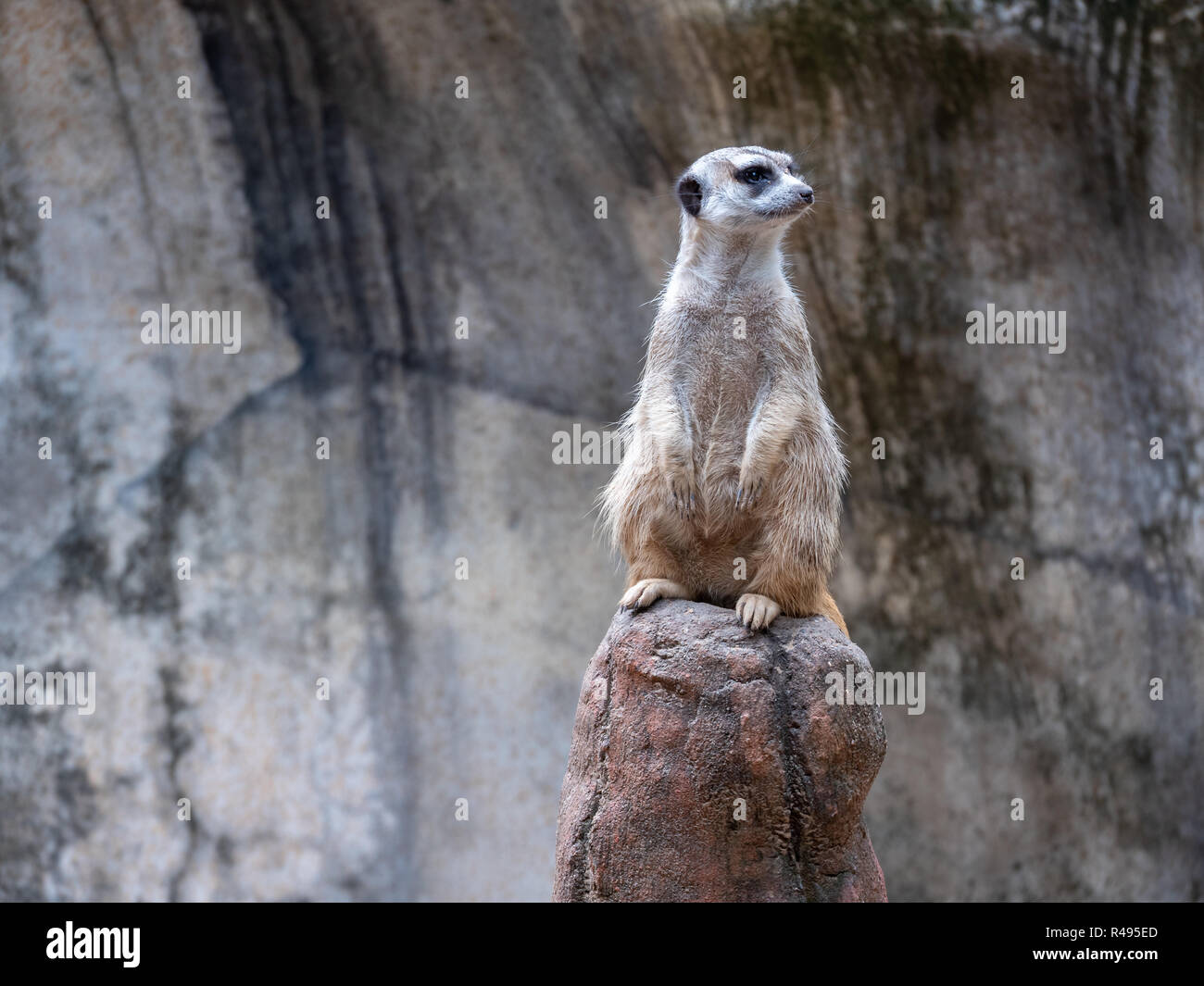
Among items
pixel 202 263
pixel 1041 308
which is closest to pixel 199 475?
pixel 202 263

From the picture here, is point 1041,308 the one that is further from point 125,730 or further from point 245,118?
point 125,730

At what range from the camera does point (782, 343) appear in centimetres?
339

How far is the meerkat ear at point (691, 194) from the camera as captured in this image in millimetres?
3486

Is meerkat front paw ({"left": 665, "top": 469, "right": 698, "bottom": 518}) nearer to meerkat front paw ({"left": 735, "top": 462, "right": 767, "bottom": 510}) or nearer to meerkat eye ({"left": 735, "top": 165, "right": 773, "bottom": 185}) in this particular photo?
meerkat front paw ({"left": 735, "top": 462, "right": 767, "bottom": 510})

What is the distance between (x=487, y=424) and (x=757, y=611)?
3.34m

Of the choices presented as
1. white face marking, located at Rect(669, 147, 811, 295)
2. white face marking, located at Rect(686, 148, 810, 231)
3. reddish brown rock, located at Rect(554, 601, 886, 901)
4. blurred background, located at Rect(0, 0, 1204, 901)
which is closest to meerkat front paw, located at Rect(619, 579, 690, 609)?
reddish brown rock, located at Rect(554, 601, 886, 901)

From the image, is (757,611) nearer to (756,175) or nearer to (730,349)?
(730,349)

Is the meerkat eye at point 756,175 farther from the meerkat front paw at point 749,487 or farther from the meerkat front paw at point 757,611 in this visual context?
the meerkat front paw at point 757,611

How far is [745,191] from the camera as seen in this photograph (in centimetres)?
338

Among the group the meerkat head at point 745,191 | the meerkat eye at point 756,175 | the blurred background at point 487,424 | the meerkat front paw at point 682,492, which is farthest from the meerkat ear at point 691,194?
the blurred background at point 487,424

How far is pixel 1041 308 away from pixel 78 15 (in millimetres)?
4824

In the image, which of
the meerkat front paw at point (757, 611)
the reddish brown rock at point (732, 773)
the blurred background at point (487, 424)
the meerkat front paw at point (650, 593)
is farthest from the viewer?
the blurred background at point (487, 424)

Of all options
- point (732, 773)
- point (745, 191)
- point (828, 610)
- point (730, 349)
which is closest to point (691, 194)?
point (745, 191)

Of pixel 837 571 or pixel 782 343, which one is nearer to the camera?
pixel 782 343
